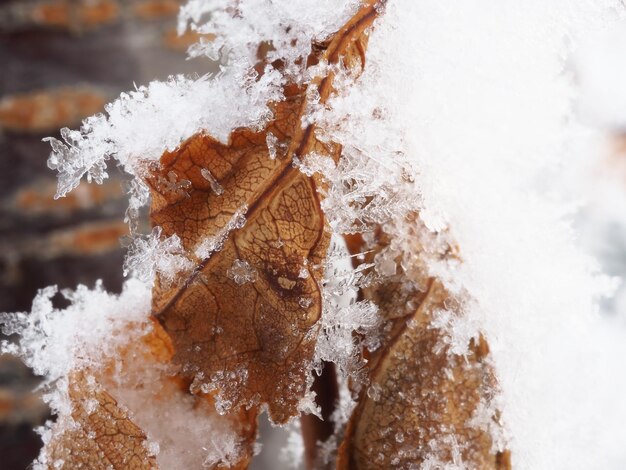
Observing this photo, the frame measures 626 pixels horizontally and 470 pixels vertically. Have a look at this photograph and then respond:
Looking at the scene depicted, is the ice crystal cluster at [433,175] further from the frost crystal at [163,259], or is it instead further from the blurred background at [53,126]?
the blurred background at [53,126]

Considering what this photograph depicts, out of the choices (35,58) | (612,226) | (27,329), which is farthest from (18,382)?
(612,226)

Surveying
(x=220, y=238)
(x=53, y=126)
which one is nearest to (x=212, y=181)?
(x=220, y=238)

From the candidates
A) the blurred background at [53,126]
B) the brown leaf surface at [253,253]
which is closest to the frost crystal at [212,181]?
the brown leaf surface at [253,253]

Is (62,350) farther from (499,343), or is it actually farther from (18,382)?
(18,382)

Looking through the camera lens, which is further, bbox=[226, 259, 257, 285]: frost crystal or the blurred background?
the blurred background

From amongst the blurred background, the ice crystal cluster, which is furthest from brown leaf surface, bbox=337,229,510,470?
the blurred background

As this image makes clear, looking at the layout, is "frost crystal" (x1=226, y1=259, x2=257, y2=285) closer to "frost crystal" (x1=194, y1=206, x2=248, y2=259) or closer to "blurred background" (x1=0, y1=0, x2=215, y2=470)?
"frost crystal" (x1=194, y1=206, x2=248, y2=259)
